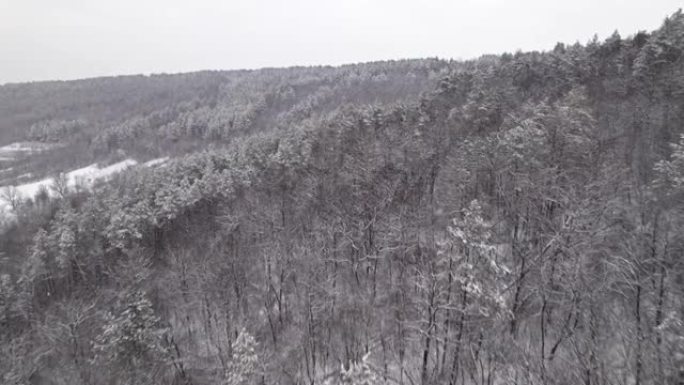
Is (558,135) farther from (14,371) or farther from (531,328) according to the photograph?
(14,371)

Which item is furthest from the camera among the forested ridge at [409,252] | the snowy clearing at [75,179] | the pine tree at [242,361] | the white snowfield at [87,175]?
the white snowfield at [87,175]

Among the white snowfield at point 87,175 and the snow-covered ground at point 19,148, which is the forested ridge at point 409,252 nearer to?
the white snowfield at point 87,175

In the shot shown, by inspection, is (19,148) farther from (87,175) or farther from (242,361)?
(242,361)

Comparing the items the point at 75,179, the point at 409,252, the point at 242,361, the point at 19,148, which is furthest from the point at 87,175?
the point at 242,361

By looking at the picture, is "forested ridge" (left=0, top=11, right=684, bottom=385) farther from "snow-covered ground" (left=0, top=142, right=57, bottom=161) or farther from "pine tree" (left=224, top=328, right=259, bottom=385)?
"snow-covered ground" (left=0, top=142, right=57, bottom=161)

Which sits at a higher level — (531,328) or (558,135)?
(558,135)

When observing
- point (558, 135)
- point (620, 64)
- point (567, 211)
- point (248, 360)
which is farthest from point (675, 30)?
point (248, 360)

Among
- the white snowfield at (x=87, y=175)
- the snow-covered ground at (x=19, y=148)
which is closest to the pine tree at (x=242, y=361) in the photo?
the white snowfield at (x=87, y=175)

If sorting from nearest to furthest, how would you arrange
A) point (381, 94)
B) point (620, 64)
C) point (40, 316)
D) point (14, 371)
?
point (14, 371) → point (40, 316) → point (620, 64) → point (381, 94)

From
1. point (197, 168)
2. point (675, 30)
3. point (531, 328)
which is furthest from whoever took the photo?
point (197, 168)
